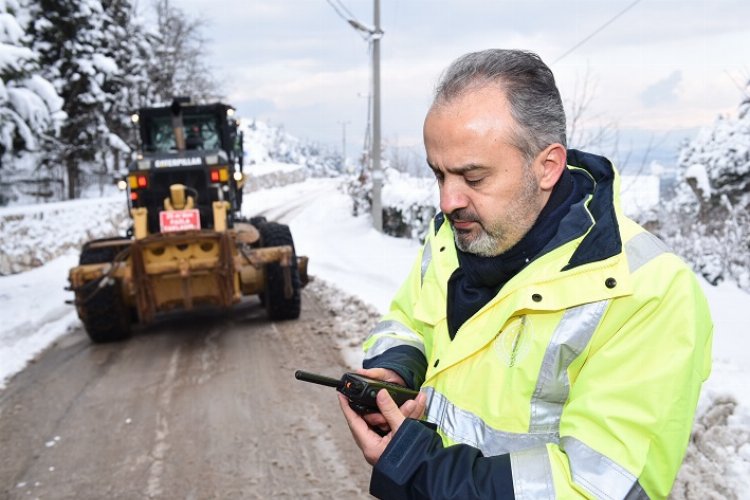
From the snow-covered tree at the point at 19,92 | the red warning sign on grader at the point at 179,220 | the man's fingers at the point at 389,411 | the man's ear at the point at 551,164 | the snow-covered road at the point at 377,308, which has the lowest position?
the snow-covered road at the point at 377,308

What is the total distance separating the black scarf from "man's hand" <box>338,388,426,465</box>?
0.84ft

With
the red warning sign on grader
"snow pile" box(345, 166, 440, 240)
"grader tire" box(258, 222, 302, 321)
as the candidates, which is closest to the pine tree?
"snow pile" box(345, 166, 440, 240)

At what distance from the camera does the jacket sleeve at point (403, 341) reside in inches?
77.2

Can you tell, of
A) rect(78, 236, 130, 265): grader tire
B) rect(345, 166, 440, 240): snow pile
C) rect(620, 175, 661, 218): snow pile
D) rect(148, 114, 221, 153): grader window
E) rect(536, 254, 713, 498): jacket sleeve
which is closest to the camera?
rect(536, 254, 713, 498): jacket sleeve

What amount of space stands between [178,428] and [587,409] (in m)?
4.06

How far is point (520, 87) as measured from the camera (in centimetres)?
154

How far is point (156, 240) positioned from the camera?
6707mm

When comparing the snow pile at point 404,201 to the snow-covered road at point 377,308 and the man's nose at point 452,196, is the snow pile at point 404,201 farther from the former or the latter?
the man's nose at point 452,196

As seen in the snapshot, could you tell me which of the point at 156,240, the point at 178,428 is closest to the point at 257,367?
the point at 178,428

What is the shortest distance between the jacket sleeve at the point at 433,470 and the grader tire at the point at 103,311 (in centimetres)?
608

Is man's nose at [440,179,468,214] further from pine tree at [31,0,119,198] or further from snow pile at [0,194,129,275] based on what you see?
pine tree at [31,0,119,198]

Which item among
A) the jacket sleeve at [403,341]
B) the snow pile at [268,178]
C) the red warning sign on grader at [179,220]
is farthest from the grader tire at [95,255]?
the snow pile at [268,178]

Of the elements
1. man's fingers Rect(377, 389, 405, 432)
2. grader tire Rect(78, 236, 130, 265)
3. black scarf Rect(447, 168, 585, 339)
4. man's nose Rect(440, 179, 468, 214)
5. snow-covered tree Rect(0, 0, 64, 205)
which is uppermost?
snow-covered tree Rect(0, 0, 64, 205)

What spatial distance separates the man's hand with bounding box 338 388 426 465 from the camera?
154cm
